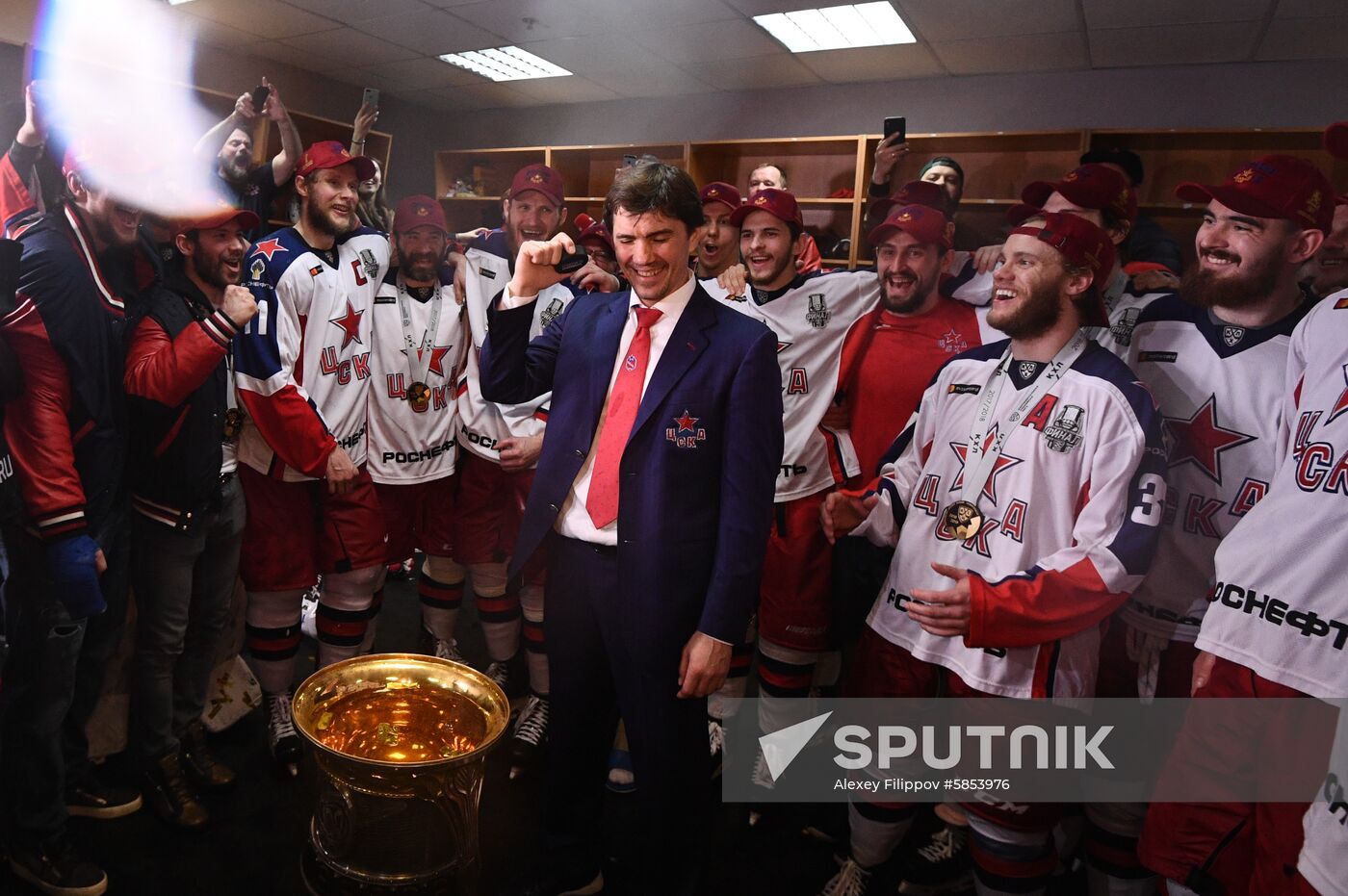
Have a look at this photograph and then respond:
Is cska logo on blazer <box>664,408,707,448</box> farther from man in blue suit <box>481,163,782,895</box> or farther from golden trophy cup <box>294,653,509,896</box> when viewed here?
golden trophy cup <box>294,653,509,896</box>

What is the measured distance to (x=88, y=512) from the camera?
1.75 metres

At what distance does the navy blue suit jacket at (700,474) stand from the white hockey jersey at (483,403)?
0.98 m

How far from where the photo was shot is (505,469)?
2523 mm

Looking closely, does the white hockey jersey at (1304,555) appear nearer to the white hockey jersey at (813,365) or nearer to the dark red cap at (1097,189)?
the dark red cap at (1097,189)

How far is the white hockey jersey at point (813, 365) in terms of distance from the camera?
2.37 meters

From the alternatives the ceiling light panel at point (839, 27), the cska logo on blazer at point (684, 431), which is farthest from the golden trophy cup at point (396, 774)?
the ceiling light panel at point (839, 27)

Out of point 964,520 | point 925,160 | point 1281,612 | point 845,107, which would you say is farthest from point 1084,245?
point 845,107

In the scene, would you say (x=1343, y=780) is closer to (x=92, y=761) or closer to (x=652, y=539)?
(x=652, y=539)

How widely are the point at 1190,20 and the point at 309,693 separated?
4689 mm

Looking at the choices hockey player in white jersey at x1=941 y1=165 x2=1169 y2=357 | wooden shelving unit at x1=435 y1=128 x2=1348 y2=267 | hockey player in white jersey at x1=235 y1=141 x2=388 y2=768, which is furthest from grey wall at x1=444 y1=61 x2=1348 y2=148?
hockey player in white jersey at x1=235 y1=141 x2=388 y2=768

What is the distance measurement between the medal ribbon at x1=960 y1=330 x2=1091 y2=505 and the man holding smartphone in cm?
244

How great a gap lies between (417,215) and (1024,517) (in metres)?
1.96

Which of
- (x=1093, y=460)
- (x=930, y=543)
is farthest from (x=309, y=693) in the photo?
(x=1093, y=460)

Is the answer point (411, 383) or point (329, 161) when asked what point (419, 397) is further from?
point (329, 161)
